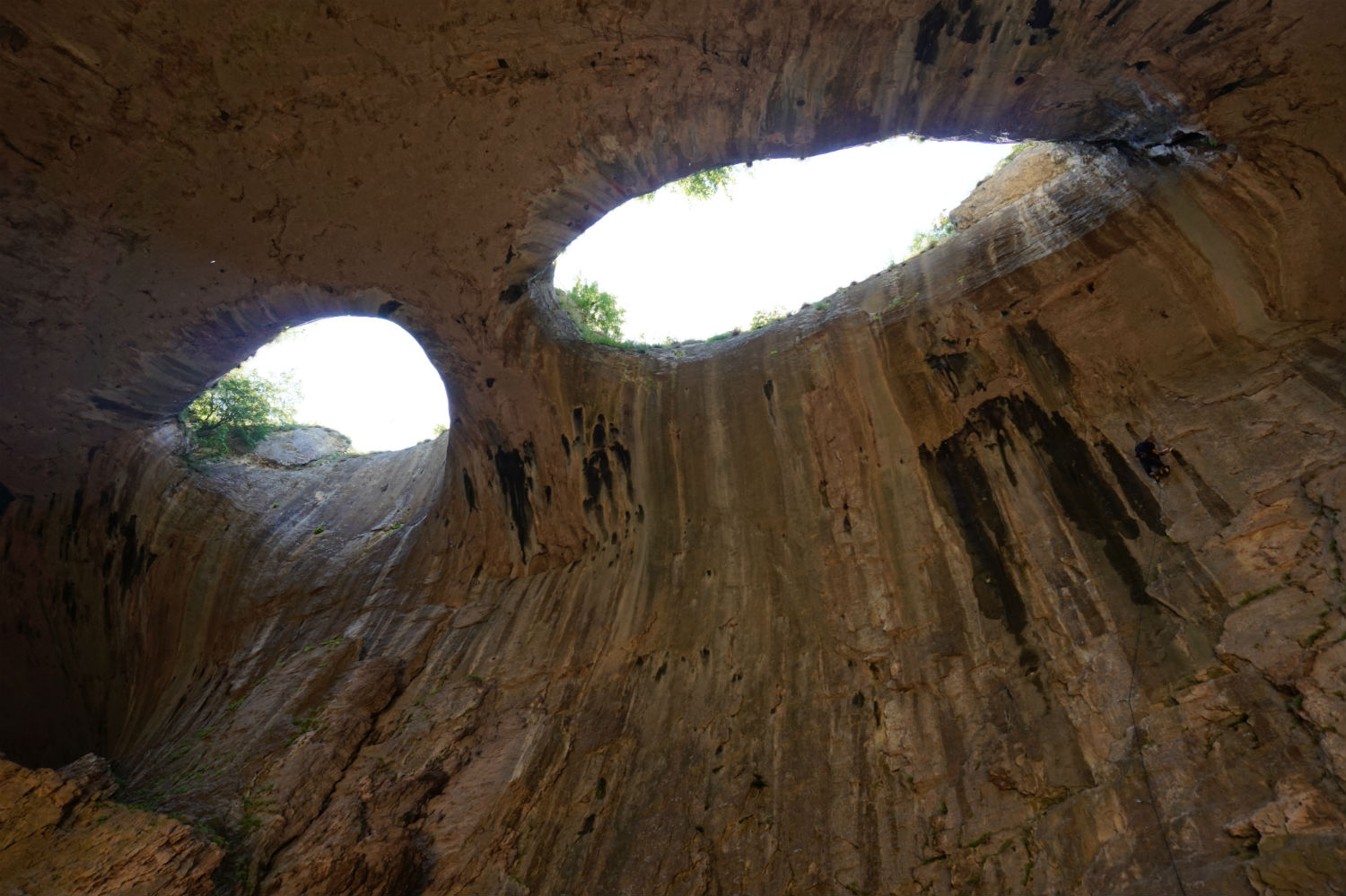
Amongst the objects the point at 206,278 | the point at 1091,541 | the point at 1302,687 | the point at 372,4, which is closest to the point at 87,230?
the point at 206,278

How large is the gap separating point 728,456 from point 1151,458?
193 inches

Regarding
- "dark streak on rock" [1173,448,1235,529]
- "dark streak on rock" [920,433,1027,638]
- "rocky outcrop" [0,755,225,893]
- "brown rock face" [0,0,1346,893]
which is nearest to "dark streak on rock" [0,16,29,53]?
"brown rock face" [0,0,1346,893]

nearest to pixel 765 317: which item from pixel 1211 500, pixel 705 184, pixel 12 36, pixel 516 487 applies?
pixel 705 184

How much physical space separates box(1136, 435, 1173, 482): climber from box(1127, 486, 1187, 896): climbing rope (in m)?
0.15

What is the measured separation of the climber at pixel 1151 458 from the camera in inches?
280

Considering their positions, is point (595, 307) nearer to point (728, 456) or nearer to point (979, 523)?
point (728, 456)

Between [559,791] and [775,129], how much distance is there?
774 centimetres

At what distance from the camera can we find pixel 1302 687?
527cm

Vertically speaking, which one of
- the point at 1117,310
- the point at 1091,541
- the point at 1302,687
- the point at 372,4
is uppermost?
the point at 372,4

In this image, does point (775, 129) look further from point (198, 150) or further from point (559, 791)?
point (559, 791)

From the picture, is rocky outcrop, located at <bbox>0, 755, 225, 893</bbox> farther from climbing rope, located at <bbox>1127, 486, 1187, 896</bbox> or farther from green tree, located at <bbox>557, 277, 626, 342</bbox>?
green tree, located at <bbox>557, 277, 626, 342</bbox>

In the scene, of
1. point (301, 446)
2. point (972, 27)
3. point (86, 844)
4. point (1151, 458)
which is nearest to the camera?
point (86, 844)

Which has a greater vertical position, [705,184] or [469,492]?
[705,184]

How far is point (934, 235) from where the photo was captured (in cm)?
1121
